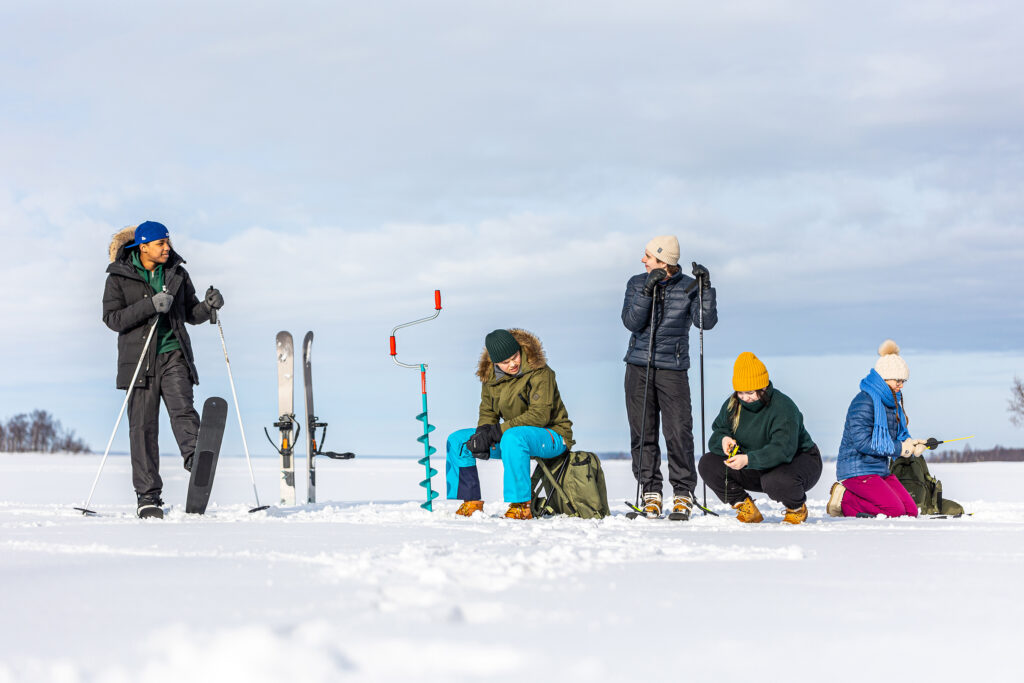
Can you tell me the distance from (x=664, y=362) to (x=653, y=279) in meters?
0.53

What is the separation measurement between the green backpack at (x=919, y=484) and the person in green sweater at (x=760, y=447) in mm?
1331

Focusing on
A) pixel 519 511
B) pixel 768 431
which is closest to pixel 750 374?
pixel 768 431

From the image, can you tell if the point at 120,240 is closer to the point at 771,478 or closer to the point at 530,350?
the point at 530,350

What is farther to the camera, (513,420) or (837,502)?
(837,502)

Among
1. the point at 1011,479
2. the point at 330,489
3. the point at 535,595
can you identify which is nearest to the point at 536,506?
the point at 535,595

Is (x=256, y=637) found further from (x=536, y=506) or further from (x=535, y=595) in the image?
(x=536, y=506)

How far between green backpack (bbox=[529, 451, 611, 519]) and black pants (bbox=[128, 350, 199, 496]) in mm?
2169

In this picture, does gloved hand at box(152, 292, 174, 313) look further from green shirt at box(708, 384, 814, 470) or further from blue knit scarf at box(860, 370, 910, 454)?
blue knit scarf at box(860, 370, 910, 454)

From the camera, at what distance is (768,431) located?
228 inches

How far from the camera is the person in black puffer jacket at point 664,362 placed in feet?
19.6

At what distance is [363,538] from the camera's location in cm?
456

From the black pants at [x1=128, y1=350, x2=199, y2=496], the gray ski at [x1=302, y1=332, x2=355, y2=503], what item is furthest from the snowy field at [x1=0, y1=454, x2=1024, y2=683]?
the gray ski at [x1=302, y1=332, x2=355, y2=503]

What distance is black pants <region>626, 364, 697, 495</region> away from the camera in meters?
5.96

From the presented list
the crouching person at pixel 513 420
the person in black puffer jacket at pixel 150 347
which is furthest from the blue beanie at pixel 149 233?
the crouching person at pixel 513 420
